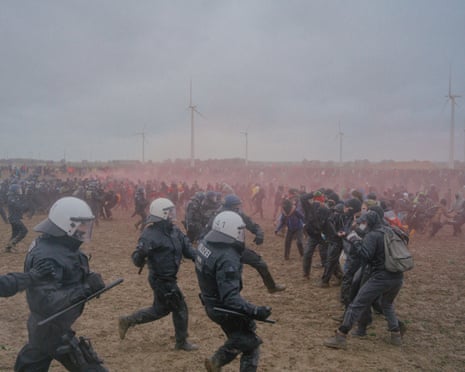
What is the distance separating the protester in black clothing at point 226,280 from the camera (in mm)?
3922

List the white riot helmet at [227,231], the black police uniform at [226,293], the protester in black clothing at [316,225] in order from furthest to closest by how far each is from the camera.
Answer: the protester in black clothing at [316,225], the white riot helmet at [227,231], the black police uniform at [226,293]

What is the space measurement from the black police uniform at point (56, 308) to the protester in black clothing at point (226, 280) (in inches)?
42.2

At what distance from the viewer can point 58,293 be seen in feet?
11.2

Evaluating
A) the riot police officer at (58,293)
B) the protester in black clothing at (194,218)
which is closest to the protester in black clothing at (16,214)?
the protester in black clothing at (194,218)

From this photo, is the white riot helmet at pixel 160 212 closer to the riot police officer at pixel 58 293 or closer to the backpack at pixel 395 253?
the riot police officer at pixel 58 293

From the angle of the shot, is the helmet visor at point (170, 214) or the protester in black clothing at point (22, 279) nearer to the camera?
the protester in black clothing at point (22, 279)

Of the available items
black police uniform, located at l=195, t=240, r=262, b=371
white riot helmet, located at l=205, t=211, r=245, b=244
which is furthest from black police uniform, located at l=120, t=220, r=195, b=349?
white riot helmet, located at l=205, t=211, r=245, b=244

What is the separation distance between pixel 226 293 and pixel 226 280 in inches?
4.8

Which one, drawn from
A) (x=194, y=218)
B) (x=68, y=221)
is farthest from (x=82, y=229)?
(x=194, y=218)

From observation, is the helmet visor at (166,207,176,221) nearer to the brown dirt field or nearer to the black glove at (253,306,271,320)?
the brown dirt field

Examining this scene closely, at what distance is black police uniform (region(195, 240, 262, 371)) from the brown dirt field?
1158 millimetres

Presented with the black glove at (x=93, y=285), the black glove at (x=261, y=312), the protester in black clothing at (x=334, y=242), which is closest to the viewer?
the black glove at (x=93, y=285)

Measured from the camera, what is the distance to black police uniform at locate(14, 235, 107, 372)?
341cm

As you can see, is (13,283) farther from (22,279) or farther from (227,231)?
(227,231)
